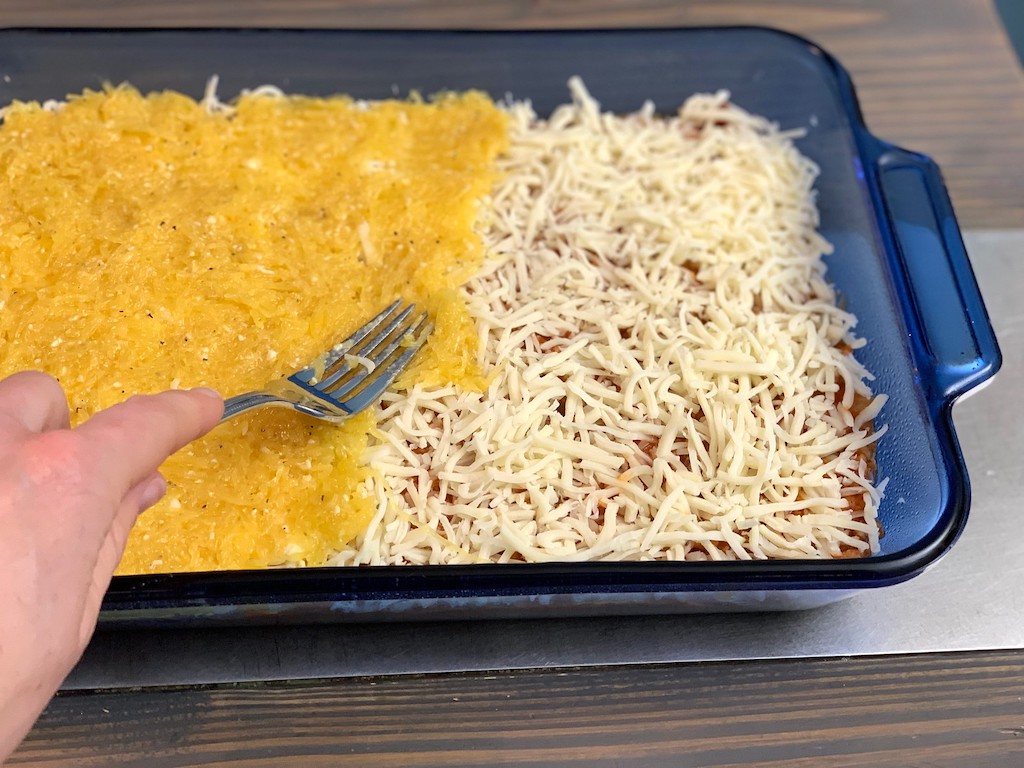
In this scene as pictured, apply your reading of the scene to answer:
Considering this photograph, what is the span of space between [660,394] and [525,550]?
0.33 meters

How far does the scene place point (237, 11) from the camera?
6.62ft

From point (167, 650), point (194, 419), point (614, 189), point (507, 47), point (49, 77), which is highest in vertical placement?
point (49, 77)

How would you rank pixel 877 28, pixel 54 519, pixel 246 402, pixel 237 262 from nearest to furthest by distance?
pixel 54 519, pixel 246 402, pixel 237 262, pixel 877 28

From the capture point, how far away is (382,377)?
121 cm

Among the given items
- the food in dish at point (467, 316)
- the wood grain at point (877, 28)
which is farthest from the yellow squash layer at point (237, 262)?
the wood grain at point (877, 28)

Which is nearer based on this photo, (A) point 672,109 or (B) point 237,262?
(B) point 237,262

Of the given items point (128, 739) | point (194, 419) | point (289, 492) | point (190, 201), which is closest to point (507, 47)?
point (190, 201)

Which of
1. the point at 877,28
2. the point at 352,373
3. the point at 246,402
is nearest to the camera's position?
the point at 246,402

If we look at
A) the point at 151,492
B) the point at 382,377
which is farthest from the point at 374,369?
the point at 151,492

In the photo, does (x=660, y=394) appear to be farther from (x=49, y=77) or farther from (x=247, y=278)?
(x=49, y=77)

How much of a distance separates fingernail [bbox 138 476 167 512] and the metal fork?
239 millimetres

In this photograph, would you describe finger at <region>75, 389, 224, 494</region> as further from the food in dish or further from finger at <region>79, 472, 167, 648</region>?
the food in dish

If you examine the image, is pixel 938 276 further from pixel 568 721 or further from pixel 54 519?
pixel 54 519

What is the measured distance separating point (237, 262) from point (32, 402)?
24.8 inches
